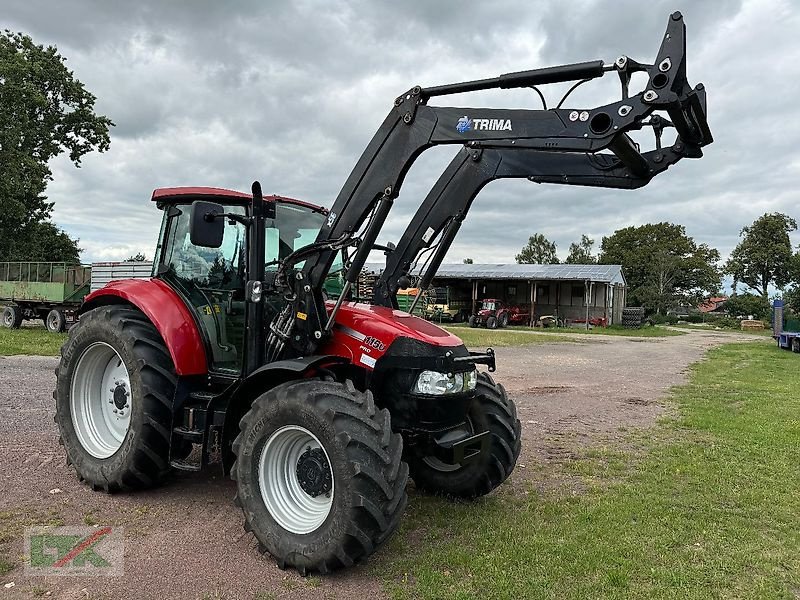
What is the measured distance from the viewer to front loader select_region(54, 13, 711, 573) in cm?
363

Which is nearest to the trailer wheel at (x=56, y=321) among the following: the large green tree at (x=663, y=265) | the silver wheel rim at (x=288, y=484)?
the silver wheel rim at (x=288, y=484)

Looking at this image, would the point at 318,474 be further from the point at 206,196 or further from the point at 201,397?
the point at 206,196

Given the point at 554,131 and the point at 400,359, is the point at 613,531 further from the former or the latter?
the point at 554,131

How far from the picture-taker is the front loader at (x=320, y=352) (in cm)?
363

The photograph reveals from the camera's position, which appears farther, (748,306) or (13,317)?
(748,306)

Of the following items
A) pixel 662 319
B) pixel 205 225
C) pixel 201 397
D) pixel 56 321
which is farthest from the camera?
pixel 662 319

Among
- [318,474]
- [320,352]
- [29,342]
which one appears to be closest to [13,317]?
[29,342]

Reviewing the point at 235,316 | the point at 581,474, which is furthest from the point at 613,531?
the point at 235,316

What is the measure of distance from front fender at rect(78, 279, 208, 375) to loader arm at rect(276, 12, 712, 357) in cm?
73

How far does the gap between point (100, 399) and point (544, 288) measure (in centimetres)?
3541

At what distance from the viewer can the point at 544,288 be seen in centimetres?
3894

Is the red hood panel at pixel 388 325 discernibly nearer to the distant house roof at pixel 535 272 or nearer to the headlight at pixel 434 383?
the headlight at pixel 434 383

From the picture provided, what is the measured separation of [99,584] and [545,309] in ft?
121

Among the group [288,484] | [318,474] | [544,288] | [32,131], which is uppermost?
[32,131]
